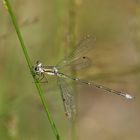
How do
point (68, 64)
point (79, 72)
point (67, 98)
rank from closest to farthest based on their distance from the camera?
point (67, 98), point (68, 64), point (79, 72)

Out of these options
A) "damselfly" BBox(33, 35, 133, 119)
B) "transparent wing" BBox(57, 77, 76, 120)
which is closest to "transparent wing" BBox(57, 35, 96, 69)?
"damselfly" BBox(33, 35, 133, 119)

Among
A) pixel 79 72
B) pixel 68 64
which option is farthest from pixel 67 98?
pixel 79 72

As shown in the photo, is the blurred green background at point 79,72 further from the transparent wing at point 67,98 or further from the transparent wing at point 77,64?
the transparent wing at point 67,98

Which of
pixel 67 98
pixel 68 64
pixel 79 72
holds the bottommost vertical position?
pixel 67 98

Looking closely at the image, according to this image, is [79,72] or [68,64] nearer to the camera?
[68,64]

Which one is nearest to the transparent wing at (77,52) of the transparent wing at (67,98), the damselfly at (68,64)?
the damselfly at (68,64)

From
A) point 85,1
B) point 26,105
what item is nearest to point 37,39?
point 85,1

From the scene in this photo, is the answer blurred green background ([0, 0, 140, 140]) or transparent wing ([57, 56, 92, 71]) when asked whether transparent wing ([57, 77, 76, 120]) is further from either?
blurred green background ([0, 0, 140, 140])

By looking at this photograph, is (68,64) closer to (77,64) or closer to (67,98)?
(77,64)
